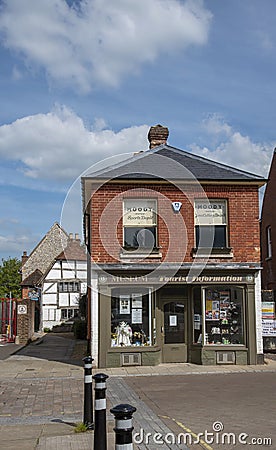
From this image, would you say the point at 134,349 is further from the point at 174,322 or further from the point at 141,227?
the point at 141,227

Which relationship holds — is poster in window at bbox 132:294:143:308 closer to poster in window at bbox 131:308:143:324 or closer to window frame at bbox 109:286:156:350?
window frame at bbox 109:286:156:350

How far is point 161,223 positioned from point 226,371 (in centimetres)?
524

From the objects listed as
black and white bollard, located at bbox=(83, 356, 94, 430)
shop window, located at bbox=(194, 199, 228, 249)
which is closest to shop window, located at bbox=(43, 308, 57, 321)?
shop window, located at bbox=(194, 199, 228, 249)

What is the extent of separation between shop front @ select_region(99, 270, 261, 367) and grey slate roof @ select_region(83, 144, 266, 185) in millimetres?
3250

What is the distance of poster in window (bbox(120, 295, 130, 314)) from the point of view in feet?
60.7

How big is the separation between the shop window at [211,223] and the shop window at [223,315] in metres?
1.59

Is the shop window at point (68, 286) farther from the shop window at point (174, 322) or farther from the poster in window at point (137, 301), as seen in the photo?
the poster in window at point (137, 301)

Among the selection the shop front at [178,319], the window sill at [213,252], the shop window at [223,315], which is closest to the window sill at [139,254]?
the shop front at [178,319]

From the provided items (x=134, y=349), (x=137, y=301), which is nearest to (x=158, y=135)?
(x=137, y=301)

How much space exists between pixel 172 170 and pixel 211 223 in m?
2.29

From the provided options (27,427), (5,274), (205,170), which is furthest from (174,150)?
(5,274)

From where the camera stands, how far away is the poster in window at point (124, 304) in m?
18.5

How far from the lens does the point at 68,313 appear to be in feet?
146

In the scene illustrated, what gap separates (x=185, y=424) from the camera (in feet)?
A: 30.1
